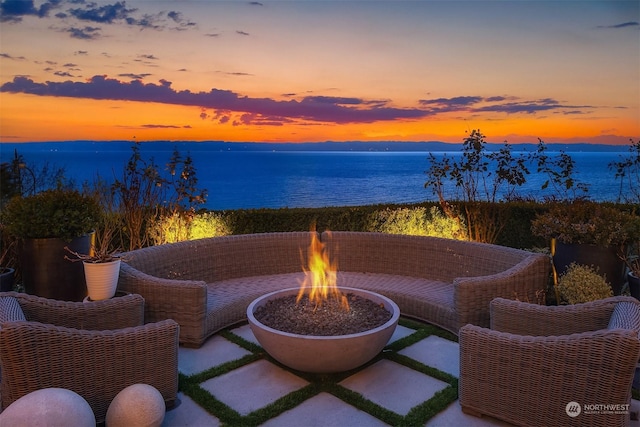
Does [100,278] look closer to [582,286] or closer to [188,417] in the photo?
[188,417]

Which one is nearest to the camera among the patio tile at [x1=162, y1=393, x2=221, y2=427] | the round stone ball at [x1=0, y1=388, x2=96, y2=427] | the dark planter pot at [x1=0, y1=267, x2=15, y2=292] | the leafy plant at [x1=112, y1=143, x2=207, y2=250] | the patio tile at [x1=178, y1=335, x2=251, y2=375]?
the round stone ball at [x1=0, y1=388, x2=96, y2=427]

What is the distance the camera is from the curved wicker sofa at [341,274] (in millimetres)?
3537

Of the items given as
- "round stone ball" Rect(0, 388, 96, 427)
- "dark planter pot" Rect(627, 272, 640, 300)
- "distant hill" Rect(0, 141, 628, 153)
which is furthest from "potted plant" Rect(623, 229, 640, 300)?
"round stone ball" Rect(0, 388, 96, 427)

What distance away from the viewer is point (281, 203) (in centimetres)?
2733

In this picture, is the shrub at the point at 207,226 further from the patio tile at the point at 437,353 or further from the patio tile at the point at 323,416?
the patio tile at the point at 323,416

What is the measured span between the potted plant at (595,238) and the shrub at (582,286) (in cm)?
15

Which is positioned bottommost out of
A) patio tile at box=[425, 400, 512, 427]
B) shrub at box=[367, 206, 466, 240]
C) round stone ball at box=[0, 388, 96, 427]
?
patio tile at box=[425, 400, 512, 427]

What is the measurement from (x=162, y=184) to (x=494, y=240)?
5.09 m

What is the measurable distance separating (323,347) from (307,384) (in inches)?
13.7

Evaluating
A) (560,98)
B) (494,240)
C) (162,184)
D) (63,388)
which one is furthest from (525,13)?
(63,388)

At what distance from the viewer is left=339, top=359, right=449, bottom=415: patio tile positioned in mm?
2730

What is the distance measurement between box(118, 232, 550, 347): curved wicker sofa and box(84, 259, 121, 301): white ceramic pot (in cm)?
24

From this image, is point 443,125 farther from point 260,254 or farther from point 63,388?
point 63,388

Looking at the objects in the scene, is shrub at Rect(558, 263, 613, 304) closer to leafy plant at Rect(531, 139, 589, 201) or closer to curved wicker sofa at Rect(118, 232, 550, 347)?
curved wicker sofa at Rect(118, 232, 550, 347)
